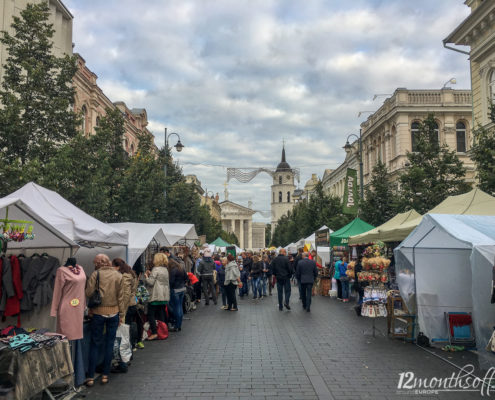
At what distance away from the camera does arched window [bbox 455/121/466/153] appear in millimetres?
31688

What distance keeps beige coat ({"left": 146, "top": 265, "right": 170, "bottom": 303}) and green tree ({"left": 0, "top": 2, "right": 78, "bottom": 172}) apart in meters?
4.90

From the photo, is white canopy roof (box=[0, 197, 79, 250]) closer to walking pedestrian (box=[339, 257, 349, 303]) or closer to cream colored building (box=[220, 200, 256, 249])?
walking pedestrian (box=[339, 257, 349, 303])

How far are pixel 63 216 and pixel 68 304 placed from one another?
194 cm

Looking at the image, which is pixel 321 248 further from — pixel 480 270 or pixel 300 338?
pixel 480 270

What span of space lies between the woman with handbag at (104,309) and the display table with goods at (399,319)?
224 inches

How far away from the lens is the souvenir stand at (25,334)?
4.92 metres

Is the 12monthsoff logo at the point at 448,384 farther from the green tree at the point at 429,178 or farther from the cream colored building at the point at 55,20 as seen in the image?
the cream colored building at the point at 55,20

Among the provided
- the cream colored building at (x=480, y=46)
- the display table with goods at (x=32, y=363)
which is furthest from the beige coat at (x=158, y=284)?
the cream colored building at (x=480, y=46)

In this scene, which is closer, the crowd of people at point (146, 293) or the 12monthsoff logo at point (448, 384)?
the 12monthsoff logo at point (448, 384)

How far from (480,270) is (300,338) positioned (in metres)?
4.11

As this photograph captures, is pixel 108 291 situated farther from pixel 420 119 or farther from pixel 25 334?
pixel 420 119

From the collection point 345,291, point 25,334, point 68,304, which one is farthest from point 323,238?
point 25,334

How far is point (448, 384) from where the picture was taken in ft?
21.1

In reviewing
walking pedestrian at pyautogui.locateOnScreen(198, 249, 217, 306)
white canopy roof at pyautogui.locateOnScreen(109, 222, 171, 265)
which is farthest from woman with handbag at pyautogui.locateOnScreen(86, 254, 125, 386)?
walking pedestrian at pyautogui.locateOnScreen(198, 249, 217, 306)
